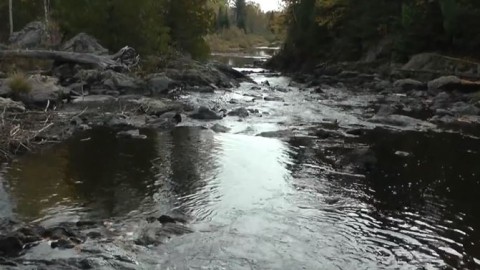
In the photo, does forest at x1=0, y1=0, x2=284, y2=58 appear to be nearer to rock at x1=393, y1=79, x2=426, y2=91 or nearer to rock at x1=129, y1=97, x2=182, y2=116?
rock at x1=129, y1=97, x2=182, y2=116

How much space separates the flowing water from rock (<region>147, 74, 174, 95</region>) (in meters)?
11.7

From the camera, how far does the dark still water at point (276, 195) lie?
8.05m

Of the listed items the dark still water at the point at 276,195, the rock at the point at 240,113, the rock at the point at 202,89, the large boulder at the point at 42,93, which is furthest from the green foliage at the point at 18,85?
the rock at the point at 202,89

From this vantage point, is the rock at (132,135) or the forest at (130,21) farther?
the forest at (130,21)

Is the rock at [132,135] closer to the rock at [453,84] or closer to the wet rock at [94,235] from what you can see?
the wet rock at [94,235]

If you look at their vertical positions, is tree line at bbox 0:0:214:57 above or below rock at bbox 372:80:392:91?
above

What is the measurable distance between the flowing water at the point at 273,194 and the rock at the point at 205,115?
270 centimetres

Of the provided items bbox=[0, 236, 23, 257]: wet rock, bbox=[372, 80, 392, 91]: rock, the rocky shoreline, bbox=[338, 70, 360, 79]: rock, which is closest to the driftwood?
the rocky shoreline

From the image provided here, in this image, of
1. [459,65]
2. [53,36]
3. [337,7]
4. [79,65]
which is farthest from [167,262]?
[337,7]

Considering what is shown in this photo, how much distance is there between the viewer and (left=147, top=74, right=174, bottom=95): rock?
95.2 feet

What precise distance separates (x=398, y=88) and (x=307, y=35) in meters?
21.3

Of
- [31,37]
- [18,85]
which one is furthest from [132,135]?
[31,37]

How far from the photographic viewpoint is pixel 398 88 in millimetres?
32156

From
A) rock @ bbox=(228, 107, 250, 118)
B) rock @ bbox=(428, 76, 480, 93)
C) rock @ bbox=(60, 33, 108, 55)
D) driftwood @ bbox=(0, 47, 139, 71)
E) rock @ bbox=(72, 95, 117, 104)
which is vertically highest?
rock @ bbox=(60, 33, 108, 55)
